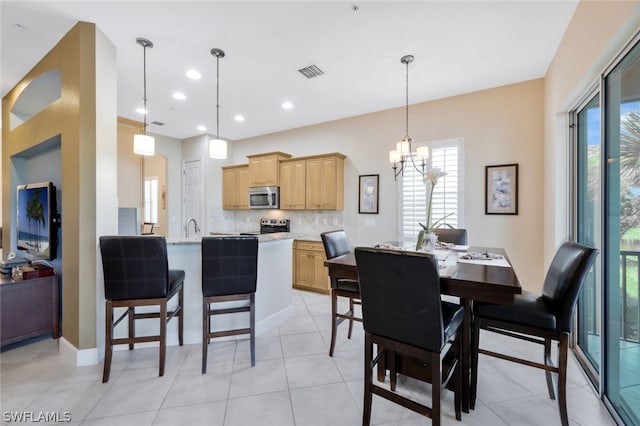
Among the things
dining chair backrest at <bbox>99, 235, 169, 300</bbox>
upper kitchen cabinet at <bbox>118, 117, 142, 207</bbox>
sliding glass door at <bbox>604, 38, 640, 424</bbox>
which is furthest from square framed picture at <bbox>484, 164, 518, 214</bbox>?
upper kitchen cabinet at <bbox>118, 117, 142, 207</bbox>

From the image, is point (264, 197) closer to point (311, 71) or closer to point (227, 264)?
point (311, 71)

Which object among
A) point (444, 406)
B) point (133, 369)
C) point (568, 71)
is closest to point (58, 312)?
point (133, 369)

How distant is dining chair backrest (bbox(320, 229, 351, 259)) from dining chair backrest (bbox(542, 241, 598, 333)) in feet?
5.29

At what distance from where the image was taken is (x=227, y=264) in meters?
2.20

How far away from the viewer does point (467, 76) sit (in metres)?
3.17

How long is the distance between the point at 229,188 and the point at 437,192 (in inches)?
→ 166

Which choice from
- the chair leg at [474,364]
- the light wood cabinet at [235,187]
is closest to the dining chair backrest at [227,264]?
the chair leg at [474,364]

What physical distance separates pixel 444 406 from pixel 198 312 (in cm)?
228

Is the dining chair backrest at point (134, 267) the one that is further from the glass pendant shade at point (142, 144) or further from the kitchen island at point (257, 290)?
the glass pendant shade at point (142, 144)

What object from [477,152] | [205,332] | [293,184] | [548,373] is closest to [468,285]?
[548,373]

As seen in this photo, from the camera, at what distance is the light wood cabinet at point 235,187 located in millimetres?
5602

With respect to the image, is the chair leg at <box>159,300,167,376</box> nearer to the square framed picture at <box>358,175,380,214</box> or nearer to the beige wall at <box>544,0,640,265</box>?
the square framed picture at <box>358,175,380,214</box>

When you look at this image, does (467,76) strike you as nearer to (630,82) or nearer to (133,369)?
(630,82)

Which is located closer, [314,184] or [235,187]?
[314,184]
